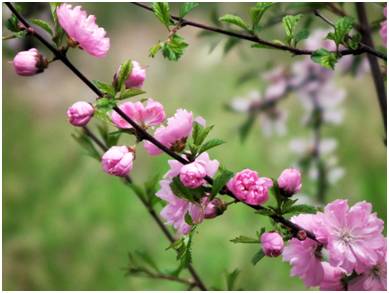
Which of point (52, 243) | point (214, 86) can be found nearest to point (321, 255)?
point (52, 243)

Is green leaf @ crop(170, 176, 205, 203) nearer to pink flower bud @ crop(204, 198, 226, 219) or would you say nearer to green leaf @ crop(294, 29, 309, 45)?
pink flower bud @ crop(204, 198, 226, 219)

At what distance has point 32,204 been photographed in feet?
6.72

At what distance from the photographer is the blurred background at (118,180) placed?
1.78m

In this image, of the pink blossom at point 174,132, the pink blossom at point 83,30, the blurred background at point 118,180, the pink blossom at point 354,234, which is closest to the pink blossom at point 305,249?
the pink blossom at point 354,234

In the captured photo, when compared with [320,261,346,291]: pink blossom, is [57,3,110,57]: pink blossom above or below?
above

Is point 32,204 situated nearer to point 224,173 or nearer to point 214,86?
point 214,86

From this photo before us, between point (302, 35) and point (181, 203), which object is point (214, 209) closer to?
point (181, 203)

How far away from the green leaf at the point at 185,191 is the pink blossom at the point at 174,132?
1.3 inches

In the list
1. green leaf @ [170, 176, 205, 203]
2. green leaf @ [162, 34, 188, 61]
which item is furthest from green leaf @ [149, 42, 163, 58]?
green leaf @ [170, 176, 205, 203]

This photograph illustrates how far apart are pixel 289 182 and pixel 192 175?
0.10 m

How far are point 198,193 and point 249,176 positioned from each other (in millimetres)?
44

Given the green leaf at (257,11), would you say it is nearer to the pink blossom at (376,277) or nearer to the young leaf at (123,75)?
the young leaf at (123,75)

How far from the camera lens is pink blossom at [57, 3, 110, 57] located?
19.8 inches

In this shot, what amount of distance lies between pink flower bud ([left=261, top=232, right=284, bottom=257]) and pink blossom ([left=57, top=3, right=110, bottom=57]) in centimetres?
20
